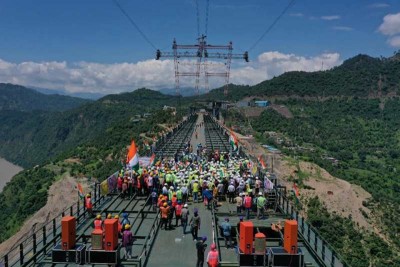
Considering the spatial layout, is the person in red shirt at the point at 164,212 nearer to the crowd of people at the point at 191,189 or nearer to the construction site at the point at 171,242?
the crowd of people at the point at 191,189

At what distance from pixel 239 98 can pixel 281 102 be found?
2825cm

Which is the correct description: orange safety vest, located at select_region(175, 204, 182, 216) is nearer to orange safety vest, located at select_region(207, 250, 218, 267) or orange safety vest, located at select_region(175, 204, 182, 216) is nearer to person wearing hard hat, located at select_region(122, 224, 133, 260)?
person wearing hard hat, located at select_region(122, 224, 133, 260)

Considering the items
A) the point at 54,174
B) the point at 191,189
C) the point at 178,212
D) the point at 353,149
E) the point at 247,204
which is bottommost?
the point at 54,174

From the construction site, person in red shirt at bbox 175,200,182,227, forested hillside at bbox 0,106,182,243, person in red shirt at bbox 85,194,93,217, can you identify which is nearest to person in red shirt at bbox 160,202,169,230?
the construction site

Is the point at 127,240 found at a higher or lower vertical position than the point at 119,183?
lower

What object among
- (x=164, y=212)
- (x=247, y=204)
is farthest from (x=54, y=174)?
(x=247, y=204)

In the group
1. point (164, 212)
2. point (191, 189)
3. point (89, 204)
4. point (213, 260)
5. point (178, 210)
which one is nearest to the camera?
point (213, 260)

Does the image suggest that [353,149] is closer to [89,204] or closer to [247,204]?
[247,204]

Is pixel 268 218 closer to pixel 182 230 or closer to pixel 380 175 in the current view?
pixel 182 230

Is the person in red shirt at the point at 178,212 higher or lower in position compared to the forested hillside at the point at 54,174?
higher

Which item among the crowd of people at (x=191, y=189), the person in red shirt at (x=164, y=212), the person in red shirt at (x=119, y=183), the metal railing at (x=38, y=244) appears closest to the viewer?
the metal railing at (x=38, y=244)

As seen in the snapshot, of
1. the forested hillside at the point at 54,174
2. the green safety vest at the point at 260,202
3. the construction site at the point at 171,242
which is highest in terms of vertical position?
the green safety vest at the point at 260,202

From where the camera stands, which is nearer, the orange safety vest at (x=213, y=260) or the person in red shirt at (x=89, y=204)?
the orange safety vest at (x=213, y=260)

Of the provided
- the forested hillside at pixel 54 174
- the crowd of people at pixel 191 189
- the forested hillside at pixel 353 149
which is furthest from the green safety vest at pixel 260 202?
the forested hillside at pixel 54 174
